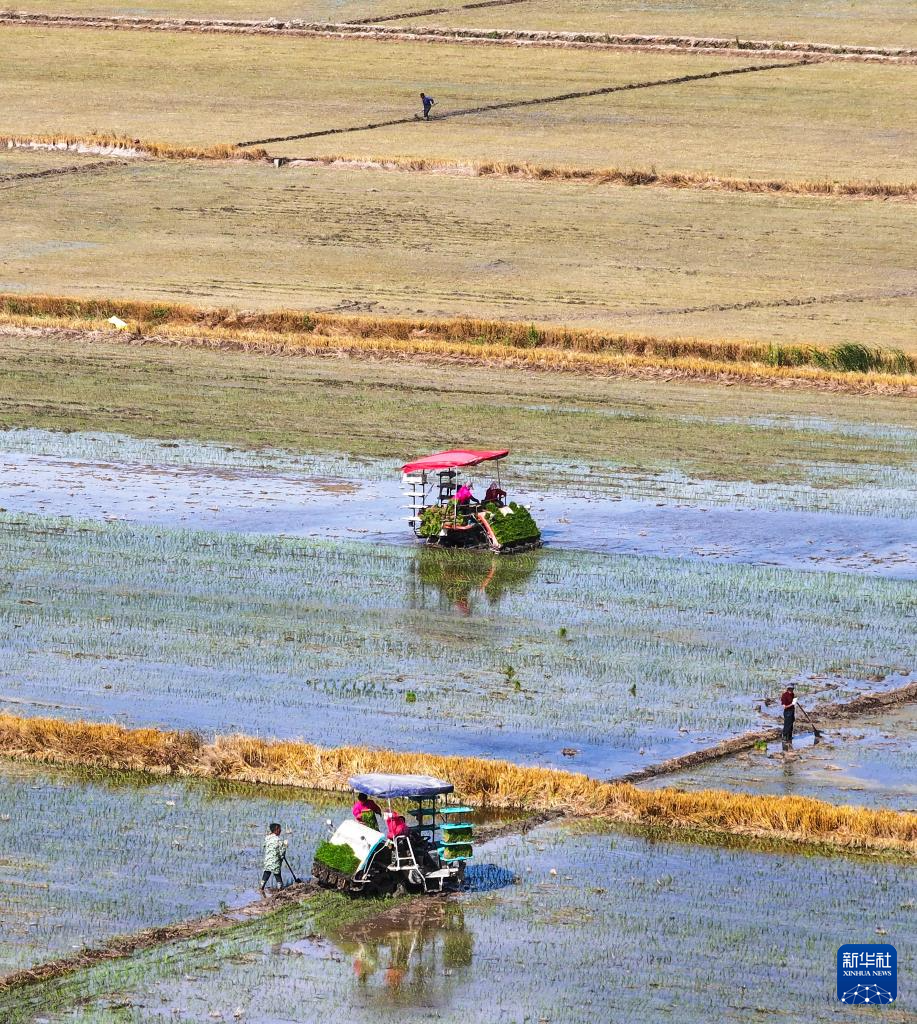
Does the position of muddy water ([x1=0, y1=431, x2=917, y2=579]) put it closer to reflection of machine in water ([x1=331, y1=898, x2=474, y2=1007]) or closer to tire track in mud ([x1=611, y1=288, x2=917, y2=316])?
reflection of machine in water ([x1=331, y1=898, x2=474, y2=1007])

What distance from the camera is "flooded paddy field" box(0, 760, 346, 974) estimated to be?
21.0 meters

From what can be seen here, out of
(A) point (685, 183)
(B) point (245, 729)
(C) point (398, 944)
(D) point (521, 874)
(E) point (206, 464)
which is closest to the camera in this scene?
(C) point (398, 944)

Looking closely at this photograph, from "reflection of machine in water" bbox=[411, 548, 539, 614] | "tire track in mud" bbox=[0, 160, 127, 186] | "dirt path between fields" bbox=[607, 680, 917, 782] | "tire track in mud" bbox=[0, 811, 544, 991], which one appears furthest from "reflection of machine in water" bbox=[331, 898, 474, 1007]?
"tire track in mud" bbox=[0, 160, 127, 186]

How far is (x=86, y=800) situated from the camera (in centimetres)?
2500

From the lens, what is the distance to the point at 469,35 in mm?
107062

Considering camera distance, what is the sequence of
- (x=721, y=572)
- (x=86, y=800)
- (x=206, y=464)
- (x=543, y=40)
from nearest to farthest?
(x=86, y=800) < (x=721, y=572) < (x=206, y=464) < (x=543, y=40)

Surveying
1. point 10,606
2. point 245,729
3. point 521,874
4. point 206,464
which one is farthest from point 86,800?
point 206,464

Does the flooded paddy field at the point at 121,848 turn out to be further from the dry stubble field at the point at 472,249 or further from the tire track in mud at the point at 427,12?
the tire track in mud at the point at 427,12

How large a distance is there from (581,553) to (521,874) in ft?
53.2

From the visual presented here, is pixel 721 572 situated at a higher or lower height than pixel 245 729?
higher

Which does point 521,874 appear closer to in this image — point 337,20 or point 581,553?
point 581,553

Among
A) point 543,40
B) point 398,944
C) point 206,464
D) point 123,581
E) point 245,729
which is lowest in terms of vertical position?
point 398,944

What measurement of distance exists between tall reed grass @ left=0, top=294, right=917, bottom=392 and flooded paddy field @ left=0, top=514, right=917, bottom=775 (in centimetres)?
1870

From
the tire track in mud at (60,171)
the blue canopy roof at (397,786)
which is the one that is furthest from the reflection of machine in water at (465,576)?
the tire track in mud at (60,171)
